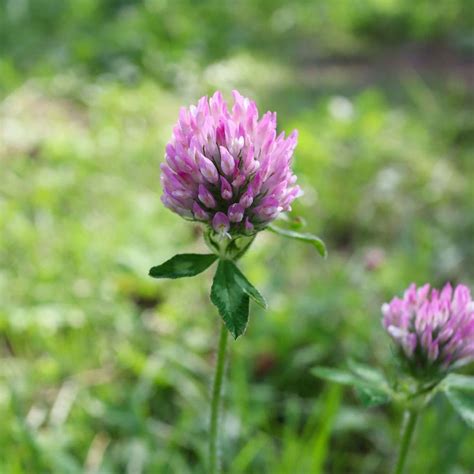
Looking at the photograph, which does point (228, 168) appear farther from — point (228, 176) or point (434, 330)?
point (434, 330)

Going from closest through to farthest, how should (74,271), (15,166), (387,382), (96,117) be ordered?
(387,382)
(74,271)
(15,166)
(96,117)

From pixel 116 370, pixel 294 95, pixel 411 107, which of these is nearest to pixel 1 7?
pixel 294 95

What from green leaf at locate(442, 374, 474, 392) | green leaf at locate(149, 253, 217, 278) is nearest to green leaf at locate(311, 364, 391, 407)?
green leaf at locate(442, 374, 474, 392)

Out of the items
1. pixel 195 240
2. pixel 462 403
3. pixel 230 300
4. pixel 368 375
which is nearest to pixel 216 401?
pixel 230 300

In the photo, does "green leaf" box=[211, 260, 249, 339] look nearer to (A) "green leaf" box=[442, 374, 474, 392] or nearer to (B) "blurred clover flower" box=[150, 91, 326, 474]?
(B) "blurred clover flower" box=[150, 91, 326, 474]

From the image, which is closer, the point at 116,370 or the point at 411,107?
the point at 116,370

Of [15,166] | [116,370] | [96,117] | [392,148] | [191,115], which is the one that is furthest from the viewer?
[96,117]

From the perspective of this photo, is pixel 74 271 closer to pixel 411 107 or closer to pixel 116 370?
pixel 116 370
